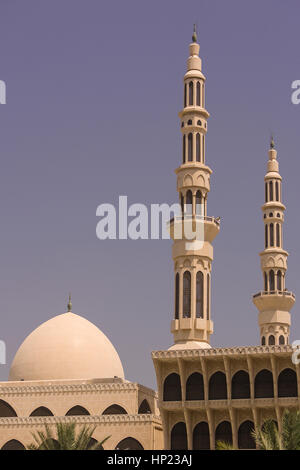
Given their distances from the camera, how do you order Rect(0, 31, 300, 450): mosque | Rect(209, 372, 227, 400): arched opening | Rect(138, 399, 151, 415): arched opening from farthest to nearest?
Rect(138, 399, 151, 415): arched opening < Rect(209, 372, 227, 400): arched opening < Rect(0, 31, 300, 450): mosque

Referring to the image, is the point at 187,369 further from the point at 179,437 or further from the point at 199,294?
the point at 199,294

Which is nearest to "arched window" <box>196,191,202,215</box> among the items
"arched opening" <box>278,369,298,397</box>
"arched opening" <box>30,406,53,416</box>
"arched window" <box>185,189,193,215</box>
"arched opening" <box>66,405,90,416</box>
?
"arched window" <box>185,189,193,215</box>

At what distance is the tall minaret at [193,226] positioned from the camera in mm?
40562

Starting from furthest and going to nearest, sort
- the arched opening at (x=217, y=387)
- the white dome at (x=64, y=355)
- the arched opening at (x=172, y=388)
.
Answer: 1. the white dome at (x=64, y=355)
2. the arched opening at (x=172, y=388)
3. the arched opening at (x=217, y=387)

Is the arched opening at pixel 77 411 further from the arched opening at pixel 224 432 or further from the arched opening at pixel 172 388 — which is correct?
the arched opening at pixel 224 432

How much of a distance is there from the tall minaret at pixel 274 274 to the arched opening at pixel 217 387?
12.1 m

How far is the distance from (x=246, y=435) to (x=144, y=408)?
304 inches

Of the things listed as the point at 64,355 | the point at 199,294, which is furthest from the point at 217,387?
the point at 64,355

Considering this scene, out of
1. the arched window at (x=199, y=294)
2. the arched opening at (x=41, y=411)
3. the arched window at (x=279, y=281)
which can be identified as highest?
the arched window at (x=279, y=281)

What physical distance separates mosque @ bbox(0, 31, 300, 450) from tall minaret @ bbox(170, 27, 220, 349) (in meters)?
0.05

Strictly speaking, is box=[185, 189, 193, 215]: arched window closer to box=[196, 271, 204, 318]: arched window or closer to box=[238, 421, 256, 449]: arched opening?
box=[196, 271, 204, 318]: arched window

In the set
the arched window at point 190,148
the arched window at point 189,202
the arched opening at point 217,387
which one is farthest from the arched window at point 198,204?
the arched opening at point 217,387

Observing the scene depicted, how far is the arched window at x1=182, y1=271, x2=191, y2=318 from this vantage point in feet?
134

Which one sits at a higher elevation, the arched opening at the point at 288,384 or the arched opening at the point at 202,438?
the arched opening at the point at 288,384
